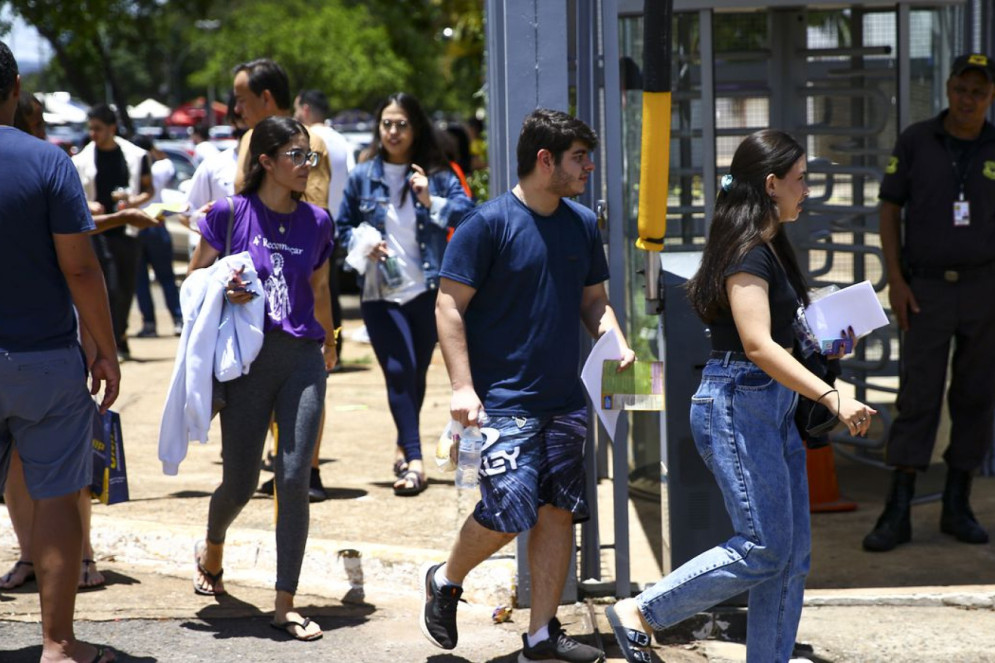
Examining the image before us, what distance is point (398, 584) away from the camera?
591 centimetres

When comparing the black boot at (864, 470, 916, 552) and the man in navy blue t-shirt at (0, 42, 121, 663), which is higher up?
the man in navy blue t-shirt at (0, 42, 121, 663)

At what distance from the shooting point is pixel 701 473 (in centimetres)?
541

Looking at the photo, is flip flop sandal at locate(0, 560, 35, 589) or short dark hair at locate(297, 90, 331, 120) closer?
Result: flip flop sandal at locate(0, 560, 35, 589)

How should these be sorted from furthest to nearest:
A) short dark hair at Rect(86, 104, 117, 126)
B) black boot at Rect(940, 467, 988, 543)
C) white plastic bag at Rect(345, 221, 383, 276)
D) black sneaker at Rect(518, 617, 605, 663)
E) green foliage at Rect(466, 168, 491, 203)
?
green foliage at Rect(466, 168, 491, 203) < short dark hair at Rect(86, 104, 117, 126) < white plastic bag at Rect(345, 221, 383, 276) < black boot at Rect(940, 467, 988, 543) < black sneaker at Rect(518, 617, 605, 663)

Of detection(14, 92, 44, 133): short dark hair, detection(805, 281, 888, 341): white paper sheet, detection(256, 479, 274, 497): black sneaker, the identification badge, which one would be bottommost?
detection(256, 479, 274, 497): black sneaker

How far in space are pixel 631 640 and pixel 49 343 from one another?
7.14 feet

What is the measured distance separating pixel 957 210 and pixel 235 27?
182ft

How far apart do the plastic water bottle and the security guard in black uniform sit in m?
2.44

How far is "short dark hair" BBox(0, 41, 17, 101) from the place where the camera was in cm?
448

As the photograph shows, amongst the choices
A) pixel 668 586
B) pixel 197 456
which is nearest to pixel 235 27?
pixel 197 456

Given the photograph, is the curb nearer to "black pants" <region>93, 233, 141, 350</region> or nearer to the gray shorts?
the gray shorts

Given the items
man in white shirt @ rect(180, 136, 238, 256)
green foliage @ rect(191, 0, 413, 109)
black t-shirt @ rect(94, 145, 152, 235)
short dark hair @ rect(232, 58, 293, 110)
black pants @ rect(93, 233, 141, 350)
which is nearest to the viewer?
short dark hair @ rect(232, 58, 293, 110)

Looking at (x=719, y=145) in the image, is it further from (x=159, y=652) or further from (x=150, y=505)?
(x=159, y=652)

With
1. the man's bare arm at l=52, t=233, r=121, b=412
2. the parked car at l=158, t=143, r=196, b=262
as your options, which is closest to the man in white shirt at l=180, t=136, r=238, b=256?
the man's bare arm at l=52, t=233, r=121, b=412
